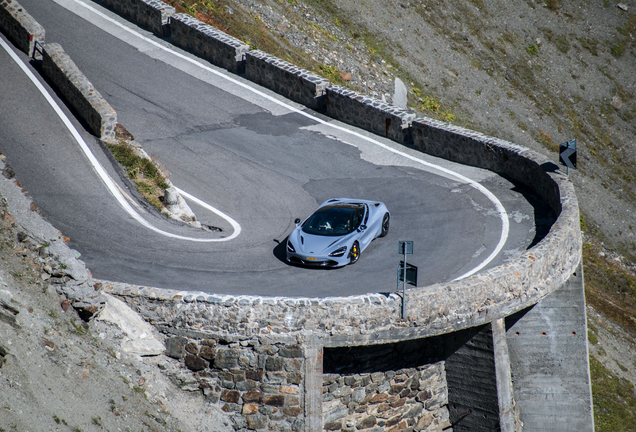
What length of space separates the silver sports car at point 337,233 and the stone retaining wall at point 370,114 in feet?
22.2

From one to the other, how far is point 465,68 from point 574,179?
31.9ft

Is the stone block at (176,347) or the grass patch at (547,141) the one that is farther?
the grass patch at (547,141)

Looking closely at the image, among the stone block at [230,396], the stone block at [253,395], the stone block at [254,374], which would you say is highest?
the stone block at [254,374]

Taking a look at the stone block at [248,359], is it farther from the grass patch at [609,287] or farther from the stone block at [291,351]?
the grass patch at [609,287]

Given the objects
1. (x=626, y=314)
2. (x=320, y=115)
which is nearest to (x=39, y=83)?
(x=320, y=115)

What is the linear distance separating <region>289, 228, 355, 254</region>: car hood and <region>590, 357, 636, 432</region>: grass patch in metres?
11.6

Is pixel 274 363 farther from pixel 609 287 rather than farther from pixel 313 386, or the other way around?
pixel 609 287

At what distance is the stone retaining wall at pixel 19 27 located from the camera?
923 inches

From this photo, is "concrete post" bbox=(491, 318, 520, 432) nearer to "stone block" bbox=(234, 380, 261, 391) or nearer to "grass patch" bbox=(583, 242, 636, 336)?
"stone block" bbox=(234, 380, 261, 391)

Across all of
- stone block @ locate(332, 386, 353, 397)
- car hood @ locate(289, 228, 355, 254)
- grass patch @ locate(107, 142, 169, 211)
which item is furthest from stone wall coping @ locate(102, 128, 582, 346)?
grass patch @ locate(107, 142, 169, 211)

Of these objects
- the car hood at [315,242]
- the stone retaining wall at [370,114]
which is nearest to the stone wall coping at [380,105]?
the stone retaining wall at [370,114]

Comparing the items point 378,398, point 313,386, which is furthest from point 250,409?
point 378,398

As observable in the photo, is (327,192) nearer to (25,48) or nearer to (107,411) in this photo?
(107,411)

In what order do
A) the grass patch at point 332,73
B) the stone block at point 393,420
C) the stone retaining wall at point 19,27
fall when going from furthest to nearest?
the grass patch at point 332,73
the stone retaining wall at point 19,27
the stone block at point 393,420
